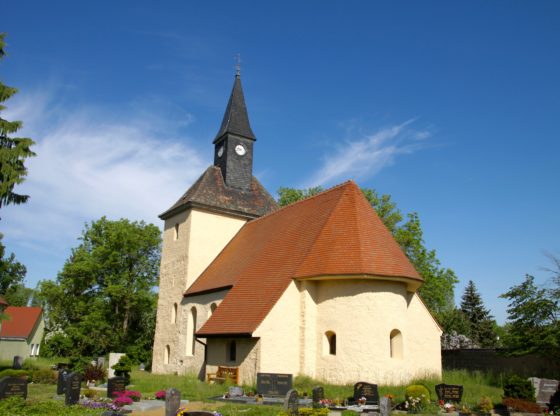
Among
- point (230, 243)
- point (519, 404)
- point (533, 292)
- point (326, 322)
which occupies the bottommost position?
point (519, 404)

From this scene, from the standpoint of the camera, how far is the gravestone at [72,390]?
13984mm

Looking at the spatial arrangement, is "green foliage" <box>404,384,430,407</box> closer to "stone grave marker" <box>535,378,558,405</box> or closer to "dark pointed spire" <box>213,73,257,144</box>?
"stone grave marker" <box>535,378,558,405</box>

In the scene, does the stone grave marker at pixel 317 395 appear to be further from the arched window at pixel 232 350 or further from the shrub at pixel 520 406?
the arched window at pixel 232 350

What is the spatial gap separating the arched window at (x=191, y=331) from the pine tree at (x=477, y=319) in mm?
25077

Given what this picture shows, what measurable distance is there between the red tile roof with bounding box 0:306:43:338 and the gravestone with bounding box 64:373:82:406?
3228 centimetres

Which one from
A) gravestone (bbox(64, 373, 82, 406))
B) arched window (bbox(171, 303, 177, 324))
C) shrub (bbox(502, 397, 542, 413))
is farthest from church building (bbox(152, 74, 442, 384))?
gravestone (bbox(64, 373, 82, 406))

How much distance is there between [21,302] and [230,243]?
58.4m

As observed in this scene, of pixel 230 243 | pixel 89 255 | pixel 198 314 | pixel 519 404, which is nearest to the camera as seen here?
pixel 519 404

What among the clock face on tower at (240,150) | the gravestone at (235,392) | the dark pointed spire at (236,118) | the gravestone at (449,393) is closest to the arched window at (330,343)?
the gravestone at (235,392)

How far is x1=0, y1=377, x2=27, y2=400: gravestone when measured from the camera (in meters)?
13.1

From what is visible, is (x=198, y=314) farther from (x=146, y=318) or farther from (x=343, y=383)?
(x=146, y=318)

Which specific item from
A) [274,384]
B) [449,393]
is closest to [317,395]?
[274,384]

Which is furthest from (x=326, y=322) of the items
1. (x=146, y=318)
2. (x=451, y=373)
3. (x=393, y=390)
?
(x=146, y=318)

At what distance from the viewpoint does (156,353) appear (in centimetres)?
2761
